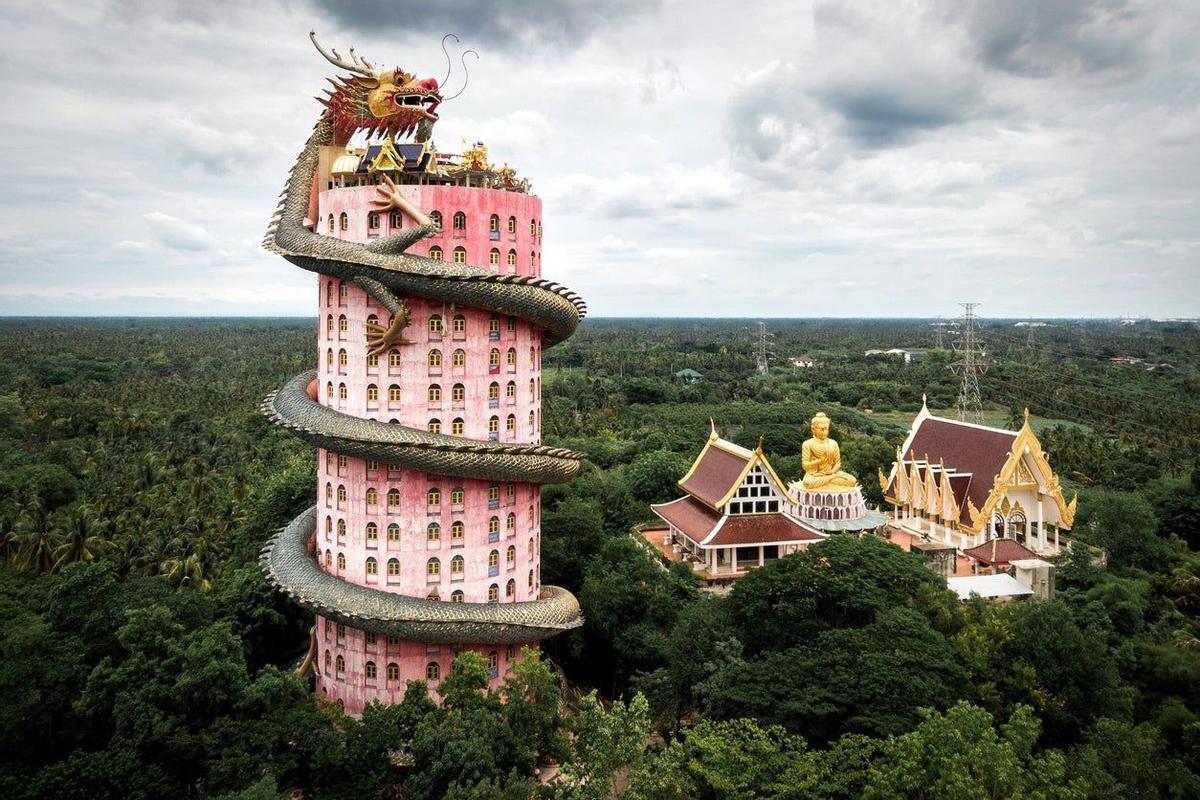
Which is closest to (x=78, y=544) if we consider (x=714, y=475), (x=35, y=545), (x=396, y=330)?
(x=35, y=545)

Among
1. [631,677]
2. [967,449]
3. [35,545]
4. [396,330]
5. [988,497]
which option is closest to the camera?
[396,330]

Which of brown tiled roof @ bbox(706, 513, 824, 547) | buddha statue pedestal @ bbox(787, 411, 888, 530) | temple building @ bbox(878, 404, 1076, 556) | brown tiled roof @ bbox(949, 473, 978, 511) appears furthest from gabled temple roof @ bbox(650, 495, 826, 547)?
brown tiled roof @ bbox(949, 473, 978, 511)

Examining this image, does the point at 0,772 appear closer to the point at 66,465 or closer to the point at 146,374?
the point at 66,465

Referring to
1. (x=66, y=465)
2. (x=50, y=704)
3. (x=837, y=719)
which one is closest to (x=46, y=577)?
(x=50, y=704)

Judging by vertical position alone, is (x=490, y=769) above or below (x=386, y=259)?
below

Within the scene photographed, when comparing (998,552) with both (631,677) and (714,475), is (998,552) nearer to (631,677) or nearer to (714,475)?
(714,475)

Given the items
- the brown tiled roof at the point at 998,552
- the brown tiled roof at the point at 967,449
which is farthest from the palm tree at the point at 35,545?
the brown tiled roof at the point at 967,449

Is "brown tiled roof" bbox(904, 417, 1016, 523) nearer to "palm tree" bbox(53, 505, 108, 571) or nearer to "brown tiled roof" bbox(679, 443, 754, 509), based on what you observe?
"brown tiled roof" bbox(679, 443, 754, 509)
